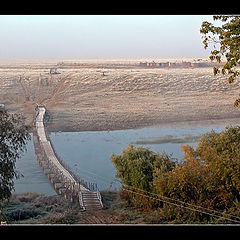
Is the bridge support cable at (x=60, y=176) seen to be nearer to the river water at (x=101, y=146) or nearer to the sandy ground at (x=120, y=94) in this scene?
the river water at (x=101, y=146)

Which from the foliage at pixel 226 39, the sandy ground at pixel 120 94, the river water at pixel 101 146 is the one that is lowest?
the river water at pixel 101 146

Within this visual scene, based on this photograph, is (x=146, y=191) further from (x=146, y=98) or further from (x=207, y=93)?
(x=207, y=93)

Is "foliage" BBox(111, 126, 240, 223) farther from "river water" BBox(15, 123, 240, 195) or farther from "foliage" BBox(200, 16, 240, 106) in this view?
"foliage" BBox(200, 16, 240, 106)

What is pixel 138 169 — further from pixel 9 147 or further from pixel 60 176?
pixel 9 147

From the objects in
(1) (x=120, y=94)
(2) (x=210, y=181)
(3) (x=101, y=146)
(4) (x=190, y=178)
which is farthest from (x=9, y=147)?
(2) (x=210, y=181)

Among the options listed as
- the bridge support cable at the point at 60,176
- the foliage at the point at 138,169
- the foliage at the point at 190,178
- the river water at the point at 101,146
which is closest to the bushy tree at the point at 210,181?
the foliage at the point at 190,178
